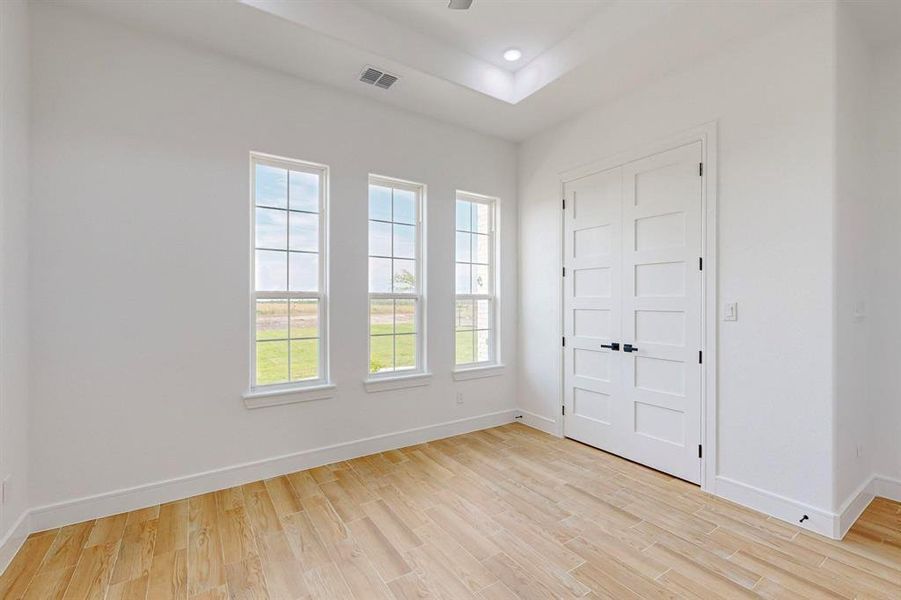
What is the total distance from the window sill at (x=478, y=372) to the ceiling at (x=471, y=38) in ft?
8.21

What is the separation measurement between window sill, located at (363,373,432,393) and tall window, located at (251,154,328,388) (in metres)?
0.42

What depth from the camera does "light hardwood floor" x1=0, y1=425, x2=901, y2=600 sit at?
75.5 inches

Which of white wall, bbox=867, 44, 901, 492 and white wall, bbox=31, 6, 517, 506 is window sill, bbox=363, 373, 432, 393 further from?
white wall, bbox=867, 44, 901, 492

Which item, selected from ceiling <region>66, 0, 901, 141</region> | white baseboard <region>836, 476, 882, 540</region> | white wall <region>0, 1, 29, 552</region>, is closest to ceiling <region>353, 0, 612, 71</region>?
ceiling <region>66, 0, 901, 141</region>

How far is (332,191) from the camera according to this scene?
3355mm

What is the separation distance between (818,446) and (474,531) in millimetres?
2070

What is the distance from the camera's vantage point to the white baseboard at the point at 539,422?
407 cm

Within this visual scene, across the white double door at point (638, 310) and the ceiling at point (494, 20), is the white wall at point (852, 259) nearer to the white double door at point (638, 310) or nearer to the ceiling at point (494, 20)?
the white double door at point (638, 310)

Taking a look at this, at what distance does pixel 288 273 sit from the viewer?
10.7 feet

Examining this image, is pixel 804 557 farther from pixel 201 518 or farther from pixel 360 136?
pixel 360 136

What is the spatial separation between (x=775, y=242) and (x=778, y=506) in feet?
5.35

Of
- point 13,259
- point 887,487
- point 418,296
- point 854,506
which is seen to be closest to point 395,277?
point 418,296

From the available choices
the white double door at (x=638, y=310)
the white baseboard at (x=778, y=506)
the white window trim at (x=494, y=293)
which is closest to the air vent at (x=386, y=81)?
the white window trim at (x=494, y=293)

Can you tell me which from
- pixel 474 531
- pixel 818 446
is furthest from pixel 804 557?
pixel 474 531
